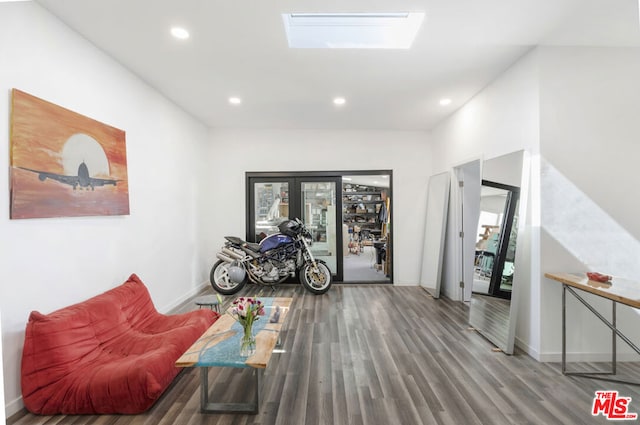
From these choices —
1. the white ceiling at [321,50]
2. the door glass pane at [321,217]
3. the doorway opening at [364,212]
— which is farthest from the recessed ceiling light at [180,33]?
the doorway opening at [364,212]

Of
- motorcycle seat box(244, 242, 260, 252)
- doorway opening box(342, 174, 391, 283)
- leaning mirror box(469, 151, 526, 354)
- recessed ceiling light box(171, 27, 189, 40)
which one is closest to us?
recessed ceiling light box(171, 27, 189, 40)

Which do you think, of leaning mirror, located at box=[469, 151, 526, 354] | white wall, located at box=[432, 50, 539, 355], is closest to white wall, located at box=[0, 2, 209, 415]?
leaning mirror, located at box=[469, 151, 526, 354]

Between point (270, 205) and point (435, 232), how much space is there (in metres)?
2.99

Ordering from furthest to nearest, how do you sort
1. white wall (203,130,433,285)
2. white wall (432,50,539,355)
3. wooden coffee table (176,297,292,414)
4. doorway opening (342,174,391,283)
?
doorway opening (342,174,391,283), white wall (203,130,433,285), white wall (432,50,539,355), wooden coffee table (176,297,292,414)

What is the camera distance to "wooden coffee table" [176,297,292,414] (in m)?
1.93

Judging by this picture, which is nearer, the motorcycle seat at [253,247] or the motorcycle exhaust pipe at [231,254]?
the motorcycle exhaust pipe at [231,254]

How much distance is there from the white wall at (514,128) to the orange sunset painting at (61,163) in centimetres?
405

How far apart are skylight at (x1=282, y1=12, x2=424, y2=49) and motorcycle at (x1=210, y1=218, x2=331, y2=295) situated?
2.86 m

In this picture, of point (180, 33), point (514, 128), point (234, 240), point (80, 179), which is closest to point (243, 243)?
point (234, 240)

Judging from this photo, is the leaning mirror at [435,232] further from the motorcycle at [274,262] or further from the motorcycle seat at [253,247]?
the motorcycle seat at [253,247]

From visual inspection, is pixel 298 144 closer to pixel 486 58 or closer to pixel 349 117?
pixel 349 117

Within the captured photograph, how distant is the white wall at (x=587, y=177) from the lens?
266cm

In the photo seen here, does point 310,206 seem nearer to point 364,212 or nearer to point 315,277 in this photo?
point 315,277

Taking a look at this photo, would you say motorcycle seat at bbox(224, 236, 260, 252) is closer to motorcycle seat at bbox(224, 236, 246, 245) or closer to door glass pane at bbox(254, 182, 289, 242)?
motorcycle seat at bbox(224, 236, 246, 245)
